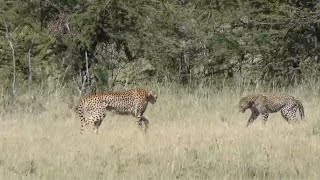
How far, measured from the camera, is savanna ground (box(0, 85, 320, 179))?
277 inches

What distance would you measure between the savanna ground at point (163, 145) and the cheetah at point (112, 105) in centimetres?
20

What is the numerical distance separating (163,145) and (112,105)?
233cm

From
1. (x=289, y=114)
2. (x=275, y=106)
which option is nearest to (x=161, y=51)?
(x=275, y=106)

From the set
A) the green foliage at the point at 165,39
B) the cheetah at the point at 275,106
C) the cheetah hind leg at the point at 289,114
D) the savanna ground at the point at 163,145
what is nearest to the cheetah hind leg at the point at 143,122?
the savanna ground at the point at 163,145

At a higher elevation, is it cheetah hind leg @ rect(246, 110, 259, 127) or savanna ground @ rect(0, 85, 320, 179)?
cheetah hind leg @ rect(246, 110, 259, 127)

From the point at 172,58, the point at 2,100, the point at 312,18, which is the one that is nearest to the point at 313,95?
the point at 312,18

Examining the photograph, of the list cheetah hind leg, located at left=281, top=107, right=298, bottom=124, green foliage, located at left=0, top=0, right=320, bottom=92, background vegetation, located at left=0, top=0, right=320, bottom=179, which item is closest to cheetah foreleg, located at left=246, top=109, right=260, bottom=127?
cheetah hind leg, located at left=281, top=107, right=298, bottom=124

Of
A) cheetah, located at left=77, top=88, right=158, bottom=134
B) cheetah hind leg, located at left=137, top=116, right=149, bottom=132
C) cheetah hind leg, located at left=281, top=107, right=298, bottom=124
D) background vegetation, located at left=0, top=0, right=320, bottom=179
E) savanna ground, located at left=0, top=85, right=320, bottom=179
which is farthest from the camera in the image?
background vegetation, located at left=0, top=0, right=320, bottom=179

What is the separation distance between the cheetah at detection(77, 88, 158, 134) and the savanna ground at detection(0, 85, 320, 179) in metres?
0.20

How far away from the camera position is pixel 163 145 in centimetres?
841

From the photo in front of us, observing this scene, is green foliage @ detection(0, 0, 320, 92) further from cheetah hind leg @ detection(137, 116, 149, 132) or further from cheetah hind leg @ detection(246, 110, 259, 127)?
cheetah hind leg @ detection(137, 116, 149, 132)

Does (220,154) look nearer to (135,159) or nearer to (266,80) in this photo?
(135,159)

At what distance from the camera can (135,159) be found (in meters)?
7.65

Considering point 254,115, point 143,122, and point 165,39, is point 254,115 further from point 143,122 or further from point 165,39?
point 165,39
